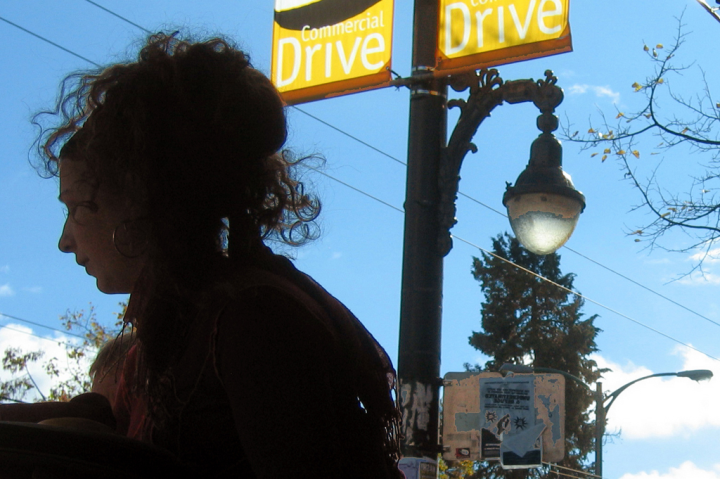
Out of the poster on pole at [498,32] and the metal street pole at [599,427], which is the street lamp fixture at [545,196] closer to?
the poster on pole at [498,32]

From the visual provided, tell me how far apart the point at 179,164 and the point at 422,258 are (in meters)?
3.10

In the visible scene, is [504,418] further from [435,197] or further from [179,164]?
[179,164]

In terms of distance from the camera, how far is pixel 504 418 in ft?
19.3

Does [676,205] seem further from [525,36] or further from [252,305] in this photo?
[252,305]

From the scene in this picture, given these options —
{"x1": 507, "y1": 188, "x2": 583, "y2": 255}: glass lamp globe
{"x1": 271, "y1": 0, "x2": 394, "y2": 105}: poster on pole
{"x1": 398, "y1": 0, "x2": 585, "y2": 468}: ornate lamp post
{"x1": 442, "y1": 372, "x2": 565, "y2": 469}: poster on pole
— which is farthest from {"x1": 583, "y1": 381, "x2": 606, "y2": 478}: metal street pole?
{"x1": 271, "y1": 0, "x2": 394, "y2": 105}: poster on pole

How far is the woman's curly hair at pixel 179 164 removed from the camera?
1.36 meters

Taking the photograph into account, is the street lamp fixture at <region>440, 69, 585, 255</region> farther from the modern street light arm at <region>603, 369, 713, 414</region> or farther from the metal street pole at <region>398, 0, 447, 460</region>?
the modern street light arm at <region>603, 369, 713, 414</region>

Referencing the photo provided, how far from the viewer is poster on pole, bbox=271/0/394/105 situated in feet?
17.0

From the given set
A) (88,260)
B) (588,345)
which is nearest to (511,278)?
(588,345)

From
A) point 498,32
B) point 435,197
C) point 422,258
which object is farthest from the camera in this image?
point 498,32

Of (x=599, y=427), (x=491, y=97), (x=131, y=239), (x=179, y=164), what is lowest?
(x=131, y=239)

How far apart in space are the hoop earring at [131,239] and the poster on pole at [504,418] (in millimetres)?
3410

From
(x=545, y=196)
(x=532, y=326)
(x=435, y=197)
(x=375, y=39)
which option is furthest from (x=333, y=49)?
(x=532, y=326)

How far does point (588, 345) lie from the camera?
4709 cm
